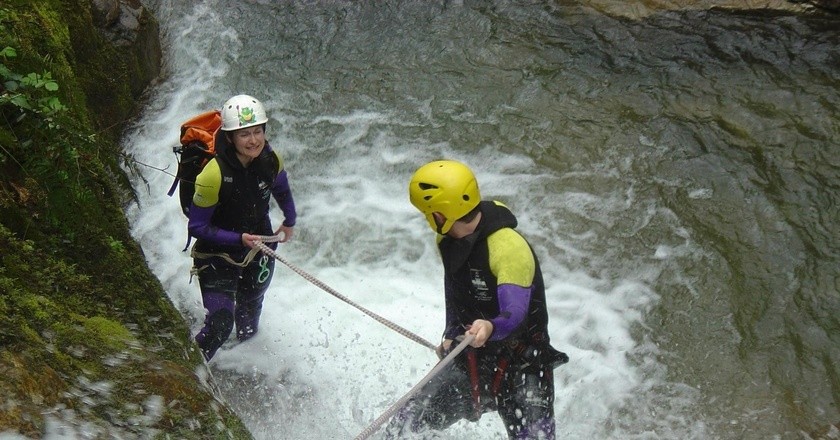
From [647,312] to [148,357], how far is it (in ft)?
16.2

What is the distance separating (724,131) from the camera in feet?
31.1

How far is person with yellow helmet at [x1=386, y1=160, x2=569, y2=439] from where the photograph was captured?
163 inches

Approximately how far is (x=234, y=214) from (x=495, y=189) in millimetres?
4214

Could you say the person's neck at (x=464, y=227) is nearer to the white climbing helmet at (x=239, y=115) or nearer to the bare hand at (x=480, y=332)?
the bare hand at (x=480, y=332)

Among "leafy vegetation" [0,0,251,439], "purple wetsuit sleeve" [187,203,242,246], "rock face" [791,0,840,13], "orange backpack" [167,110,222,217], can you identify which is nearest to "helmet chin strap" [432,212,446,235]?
"leafy vegetation" [0,0,251,439]

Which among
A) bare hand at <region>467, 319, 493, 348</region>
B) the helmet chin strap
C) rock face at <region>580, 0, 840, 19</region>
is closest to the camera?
bare hand at <region>467, 319, 493, 348</region>

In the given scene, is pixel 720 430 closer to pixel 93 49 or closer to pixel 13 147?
pixel 13 147

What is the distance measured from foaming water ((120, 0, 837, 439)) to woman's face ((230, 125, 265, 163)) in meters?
2.17

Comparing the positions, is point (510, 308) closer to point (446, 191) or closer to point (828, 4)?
point (446, 191)

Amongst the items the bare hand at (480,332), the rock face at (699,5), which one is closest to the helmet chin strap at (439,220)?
the bare hand at (480,332)

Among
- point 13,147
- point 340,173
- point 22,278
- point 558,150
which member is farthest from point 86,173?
point 558,150

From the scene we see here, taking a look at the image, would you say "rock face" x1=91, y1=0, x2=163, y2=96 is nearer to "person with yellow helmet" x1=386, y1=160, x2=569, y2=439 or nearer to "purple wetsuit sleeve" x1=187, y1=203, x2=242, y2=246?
"purple wetsuit sleeve" x1=187, y1=203, x2=242, y2=246

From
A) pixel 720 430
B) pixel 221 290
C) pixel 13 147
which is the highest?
pixel 13 147

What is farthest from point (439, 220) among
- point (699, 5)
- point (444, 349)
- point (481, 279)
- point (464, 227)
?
point (699, 5)
